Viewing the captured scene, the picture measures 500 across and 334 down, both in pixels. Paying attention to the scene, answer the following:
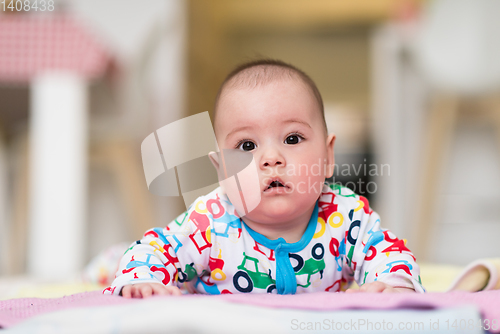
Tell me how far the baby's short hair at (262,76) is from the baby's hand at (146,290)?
0.82ft

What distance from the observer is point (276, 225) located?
62cm

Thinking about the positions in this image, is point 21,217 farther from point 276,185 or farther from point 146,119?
point 276,185

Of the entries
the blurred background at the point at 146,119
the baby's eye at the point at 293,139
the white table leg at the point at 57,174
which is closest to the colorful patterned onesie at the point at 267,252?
the baby's eye at the point at 293,139

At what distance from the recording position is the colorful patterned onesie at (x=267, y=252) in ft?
1.94

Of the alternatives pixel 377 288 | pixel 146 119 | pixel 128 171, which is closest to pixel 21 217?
pixel 128 171

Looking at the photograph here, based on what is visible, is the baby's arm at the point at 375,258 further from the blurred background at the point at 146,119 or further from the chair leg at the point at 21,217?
the chair leg at the point at 21,217

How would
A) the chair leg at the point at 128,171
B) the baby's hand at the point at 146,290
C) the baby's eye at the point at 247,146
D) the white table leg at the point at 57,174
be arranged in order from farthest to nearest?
the chair leg at the point at 128,171, the white table leg at the point at 57,174, the baby's eye at the point at 247,146, the baby's hand at the point at 146,290

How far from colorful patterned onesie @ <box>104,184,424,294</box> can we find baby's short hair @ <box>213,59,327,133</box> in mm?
138

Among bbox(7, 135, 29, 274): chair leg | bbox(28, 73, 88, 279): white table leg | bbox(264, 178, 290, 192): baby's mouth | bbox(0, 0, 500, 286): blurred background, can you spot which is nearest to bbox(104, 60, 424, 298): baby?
bbox(264, 178, 290, 192): baby's mouth

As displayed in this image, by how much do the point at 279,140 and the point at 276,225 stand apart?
0.11m

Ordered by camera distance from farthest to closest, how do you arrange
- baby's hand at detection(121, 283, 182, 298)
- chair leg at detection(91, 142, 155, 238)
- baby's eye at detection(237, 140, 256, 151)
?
chair leg at detection(91, 142, 155, 238) < baby's eye at detection(237, 140, 256, 151) < baby's hand at detection(121, 283, 182, 298)

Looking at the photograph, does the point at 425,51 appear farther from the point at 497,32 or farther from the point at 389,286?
→ the point at 389,286

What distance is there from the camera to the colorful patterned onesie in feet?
1.94

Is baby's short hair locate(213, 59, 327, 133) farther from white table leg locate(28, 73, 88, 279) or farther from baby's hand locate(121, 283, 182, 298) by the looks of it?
white table leg locate(28, 73, 88, 279)
